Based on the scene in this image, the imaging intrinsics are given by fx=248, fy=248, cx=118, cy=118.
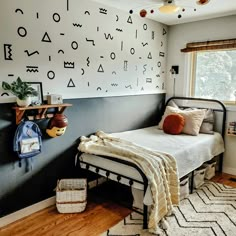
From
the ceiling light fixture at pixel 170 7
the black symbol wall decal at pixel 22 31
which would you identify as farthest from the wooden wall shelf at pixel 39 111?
the ceiling light fixture at pixel 170 7

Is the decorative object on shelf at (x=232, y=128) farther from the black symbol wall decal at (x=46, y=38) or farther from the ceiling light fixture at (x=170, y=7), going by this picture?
the black symbol wall decal at (x=46, y=38)

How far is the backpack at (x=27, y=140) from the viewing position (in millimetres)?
2262

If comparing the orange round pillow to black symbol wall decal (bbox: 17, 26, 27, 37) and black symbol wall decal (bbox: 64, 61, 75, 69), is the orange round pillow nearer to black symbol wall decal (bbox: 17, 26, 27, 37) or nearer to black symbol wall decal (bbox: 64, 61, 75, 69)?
black symbol wall decal (bbox: 64, 61, 75, 69)

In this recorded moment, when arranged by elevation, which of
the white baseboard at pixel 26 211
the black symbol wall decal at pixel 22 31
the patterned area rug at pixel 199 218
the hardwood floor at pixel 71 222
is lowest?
the hardwood floor at pixel 71 222

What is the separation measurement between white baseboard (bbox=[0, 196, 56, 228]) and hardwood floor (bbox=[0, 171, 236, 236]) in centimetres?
4

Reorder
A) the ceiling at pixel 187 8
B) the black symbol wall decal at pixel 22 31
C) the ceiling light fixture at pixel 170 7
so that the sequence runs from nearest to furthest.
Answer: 1. the black symbol wall decal at pixel 22 31
2. the ceiling light fixture at pixel 170 7
3. the ceiling at pixel 187 8

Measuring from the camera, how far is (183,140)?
3.05 meters

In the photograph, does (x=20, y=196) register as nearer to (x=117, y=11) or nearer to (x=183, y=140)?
(x=183, y=140)

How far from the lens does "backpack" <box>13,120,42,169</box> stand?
7.42 feet

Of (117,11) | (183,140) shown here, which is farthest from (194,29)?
(183,140)

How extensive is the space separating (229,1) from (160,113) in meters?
1.91

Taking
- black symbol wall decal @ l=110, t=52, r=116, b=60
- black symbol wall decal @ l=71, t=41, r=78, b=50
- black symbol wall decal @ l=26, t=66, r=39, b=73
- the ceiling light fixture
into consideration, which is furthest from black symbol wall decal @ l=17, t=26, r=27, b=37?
the ceiling light fixture

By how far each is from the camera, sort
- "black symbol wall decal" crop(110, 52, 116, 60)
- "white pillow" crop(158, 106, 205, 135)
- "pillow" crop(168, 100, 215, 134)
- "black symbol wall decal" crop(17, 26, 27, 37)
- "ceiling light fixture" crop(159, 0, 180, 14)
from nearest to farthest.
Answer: "black symbol wall decal" crop(17, 26, 27, 37) < "ceiling light fixture" crop(159, 0, 180, 14) < "black symbol wall decal" crop(110, 52, 116, 60) < "white pillow" crop(158, 106, 205, 135) < "pillow" crop(168, 100, 215, 134)

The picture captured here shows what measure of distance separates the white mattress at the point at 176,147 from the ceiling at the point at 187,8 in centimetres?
160
